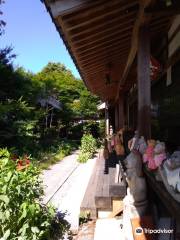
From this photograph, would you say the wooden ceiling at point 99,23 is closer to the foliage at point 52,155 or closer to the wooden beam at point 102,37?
the wooden beam at point 102,37

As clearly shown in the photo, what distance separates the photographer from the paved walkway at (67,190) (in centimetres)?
688

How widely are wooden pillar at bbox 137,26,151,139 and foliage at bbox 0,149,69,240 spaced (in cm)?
164

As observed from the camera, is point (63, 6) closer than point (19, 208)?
Yes

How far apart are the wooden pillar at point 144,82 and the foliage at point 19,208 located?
5.37 ft

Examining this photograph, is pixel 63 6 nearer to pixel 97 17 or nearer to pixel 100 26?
pixel 97 17

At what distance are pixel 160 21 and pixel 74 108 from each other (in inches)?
1092

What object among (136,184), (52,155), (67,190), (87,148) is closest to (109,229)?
(136,184)

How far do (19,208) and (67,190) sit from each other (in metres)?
4.61

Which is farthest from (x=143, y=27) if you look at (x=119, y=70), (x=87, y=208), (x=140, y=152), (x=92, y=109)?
(x=92, y=109)

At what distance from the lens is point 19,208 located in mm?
4676

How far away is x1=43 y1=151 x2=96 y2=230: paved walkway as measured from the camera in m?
6.88

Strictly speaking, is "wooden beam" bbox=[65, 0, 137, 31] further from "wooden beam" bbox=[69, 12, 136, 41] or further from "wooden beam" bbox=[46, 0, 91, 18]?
"wooden beam" bbox=[46, 0, 91, 18]

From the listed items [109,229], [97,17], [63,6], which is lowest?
[109,229]

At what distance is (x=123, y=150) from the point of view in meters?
6.62
